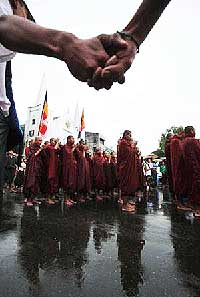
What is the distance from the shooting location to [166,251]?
3.80m

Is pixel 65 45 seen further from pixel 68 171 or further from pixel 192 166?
pixel 68 171

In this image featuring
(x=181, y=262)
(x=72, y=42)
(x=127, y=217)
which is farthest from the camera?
(x=127, y=217)

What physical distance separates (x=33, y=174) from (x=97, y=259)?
5.97 meters

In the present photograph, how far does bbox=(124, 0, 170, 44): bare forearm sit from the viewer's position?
126cm

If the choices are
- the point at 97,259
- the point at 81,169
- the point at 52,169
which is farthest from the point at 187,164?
the point at 97,259


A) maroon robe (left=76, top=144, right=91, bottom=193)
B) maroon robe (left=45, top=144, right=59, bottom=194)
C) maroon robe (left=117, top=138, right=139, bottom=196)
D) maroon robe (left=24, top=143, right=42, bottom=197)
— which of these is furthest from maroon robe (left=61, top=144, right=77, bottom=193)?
maroon robe (left=117, top=138, right=139, bottom=196)

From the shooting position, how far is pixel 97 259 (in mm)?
3309

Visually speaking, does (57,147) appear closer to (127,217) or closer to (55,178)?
(55,178)

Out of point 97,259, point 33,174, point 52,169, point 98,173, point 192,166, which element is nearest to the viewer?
point 97,259

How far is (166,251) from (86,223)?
6.86ft

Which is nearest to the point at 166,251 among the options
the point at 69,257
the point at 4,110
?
the point at 69,257

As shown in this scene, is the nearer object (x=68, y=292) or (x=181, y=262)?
(x=68, y=292)

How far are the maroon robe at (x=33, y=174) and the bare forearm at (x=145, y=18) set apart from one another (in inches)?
309

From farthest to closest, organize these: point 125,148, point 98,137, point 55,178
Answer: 1. point 98,137
2. point 55,178
3. point 125,148
